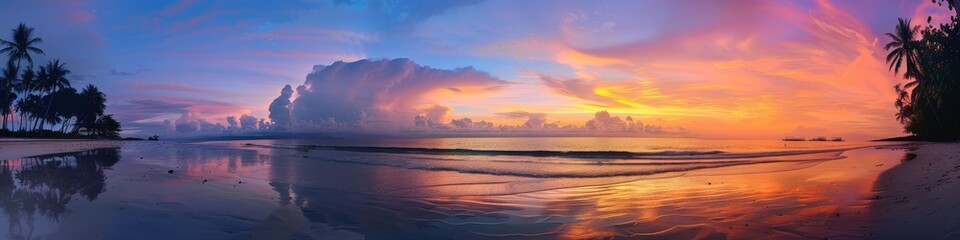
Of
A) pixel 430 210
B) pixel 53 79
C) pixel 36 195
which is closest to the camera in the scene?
pixel 430 210

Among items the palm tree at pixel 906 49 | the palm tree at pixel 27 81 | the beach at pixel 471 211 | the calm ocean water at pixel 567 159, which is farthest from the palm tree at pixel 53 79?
the palm tree at pixel 906 49

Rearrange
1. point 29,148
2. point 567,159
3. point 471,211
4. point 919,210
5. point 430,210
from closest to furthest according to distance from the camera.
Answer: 1. point 919,210
2. point 471,211
3. point 430,210
4. point 567,159
5. point 29,148

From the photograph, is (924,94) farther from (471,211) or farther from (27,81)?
(27,81)

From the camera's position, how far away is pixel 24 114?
99.3m

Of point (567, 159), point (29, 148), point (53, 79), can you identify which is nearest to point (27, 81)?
point (53, 79)

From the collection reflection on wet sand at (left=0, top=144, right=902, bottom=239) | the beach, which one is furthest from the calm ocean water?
the beach

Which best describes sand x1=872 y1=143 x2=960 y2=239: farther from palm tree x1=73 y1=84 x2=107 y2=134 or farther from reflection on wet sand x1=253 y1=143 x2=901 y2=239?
palm tree x1=73 y1=84 x2=107 y2=134

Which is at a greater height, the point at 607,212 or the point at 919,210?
the point at 919,210

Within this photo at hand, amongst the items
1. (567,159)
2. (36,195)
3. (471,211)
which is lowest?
(567,159)

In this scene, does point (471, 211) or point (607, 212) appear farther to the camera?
point (471, 211)

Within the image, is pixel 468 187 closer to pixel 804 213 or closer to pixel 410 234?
pixel 410 234

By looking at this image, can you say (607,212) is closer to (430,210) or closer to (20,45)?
(430,210)

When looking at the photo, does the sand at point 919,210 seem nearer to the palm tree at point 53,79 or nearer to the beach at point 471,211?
the beach at point 471,211

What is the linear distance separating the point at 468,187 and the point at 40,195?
36.2 feet
